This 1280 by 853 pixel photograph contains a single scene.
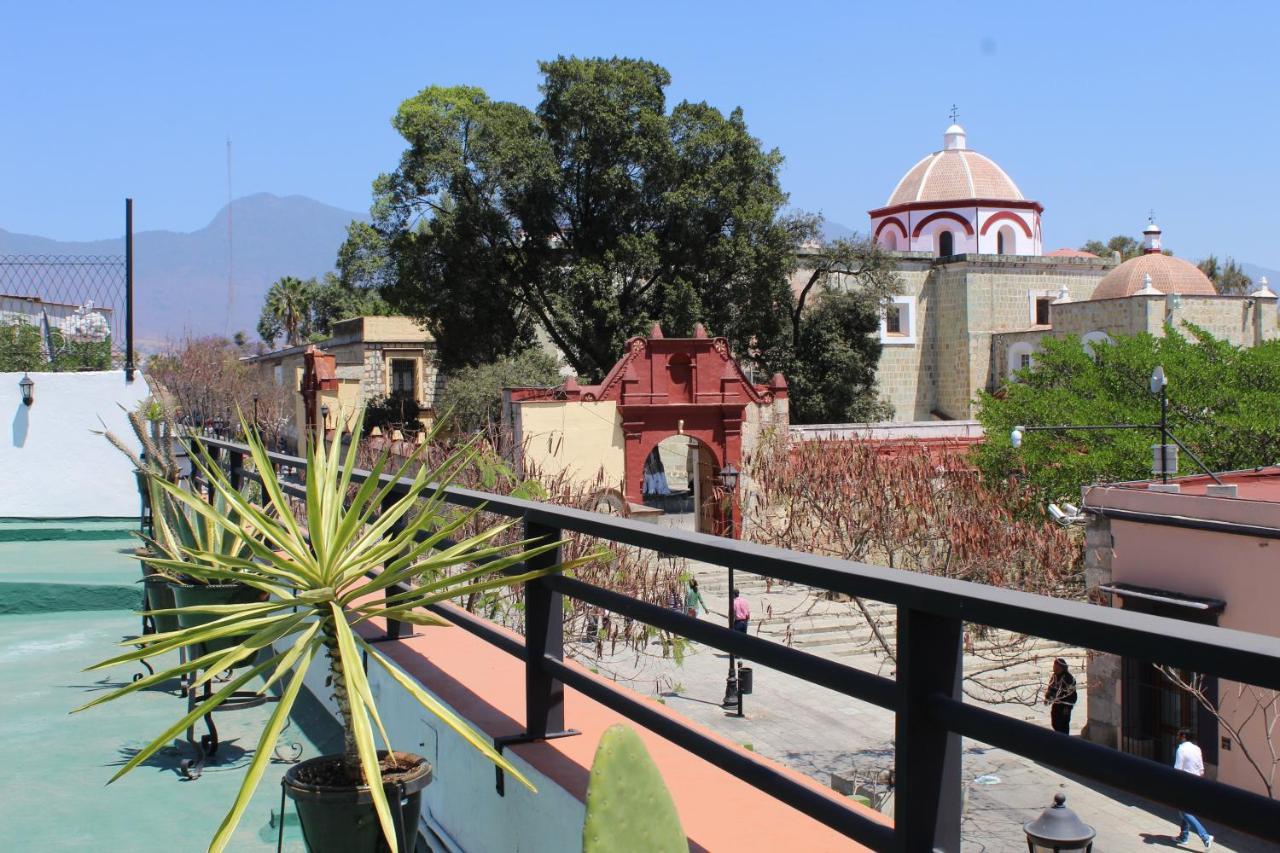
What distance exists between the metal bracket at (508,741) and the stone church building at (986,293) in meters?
42.4

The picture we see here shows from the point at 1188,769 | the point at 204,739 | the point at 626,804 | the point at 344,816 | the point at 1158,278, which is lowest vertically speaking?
the point at 1188,769

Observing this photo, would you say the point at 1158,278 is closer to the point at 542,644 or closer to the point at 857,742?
the point at 857,742

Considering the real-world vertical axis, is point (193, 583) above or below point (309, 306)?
below

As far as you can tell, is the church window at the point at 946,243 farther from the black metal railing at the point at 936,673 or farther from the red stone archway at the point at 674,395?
the black metal railing at the point at 936,673

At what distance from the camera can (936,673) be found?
163 cm

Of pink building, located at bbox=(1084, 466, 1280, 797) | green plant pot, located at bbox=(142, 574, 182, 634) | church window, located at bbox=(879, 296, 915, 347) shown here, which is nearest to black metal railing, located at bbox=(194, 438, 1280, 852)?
green plant pot, located at bbox=(142, 574, 182, 634)

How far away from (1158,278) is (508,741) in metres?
45.5

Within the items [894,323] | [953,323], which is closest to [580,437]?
[894,323]

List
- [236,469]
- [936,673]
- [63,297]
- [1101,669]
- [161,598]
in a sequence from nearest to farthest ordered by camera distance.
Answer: [936,673] < [161,598] < [236,469] < [63,297] < [1101,669]

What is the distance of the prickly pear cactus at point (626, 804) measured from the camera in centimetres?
181

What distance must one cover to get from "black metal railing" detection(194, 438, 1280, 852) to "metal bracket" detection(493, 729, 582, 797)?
510 mm

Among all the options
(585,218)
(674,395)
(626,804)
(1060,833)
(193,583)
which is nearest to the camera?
(626,804)

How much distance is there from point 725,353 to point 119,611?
2323 cm

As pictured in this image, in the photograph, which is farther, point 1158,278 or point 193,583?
point 1158,278
